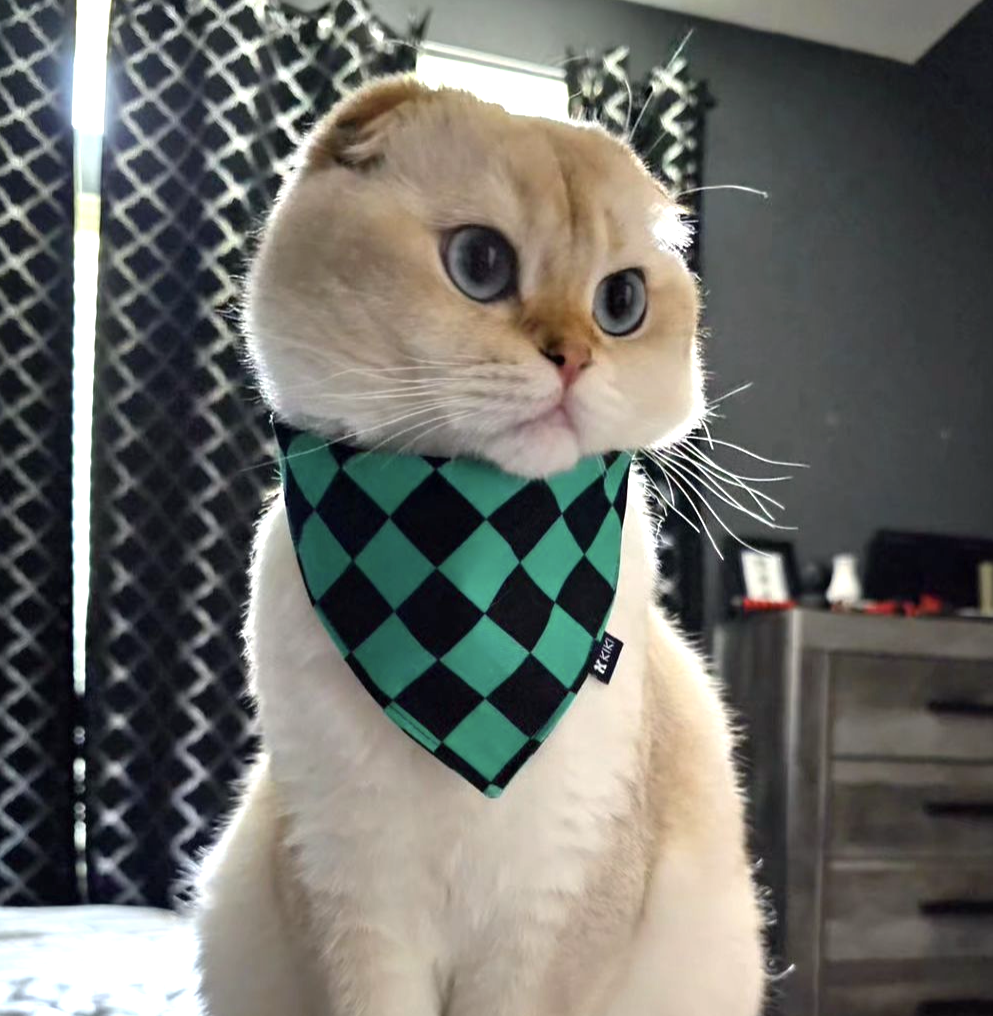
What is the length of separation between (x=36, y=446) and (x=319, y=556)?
4.25ft

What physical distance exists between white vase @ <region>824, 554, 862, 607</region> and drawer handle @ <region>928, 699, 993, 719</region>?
1.08 ft

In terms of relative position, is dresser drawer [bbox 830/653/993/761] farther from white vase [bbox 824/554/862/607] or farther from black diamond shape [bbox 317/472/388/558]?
black diamond shape [bbox 317/472/388/558]

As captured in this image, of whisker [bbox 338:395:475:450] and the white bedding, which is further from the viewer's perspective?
the white bedding

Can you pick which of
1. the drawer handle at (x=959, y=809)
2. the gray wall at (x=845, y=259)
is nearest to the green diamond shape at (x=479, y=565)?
the drawer handle at (x=959, y=809)

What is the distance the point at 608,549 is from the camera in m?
0.75

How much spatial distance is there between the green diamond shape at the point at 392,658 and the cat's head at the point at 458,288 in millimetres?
135

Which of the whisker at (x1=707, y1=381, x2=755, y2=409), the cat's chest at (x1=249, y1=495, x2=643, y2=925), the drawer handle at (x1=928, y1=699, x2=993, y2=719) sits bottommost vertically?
the drawer handle at (x1=928, y1=699, x2=993, y2=719)

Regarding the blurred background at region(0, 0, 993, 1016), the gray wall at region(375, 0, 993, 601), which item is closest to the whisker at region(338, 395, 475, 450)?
the blurred background at region(0, 0, 993, 1016)

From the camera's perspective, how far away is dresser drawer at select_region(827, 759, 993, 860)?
66.5 inches

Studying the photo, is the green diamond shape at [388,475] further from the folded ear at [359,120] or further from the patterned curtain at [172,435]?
the patterned curtain at [172,435]

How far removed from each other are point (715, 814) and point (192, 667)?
1.25m

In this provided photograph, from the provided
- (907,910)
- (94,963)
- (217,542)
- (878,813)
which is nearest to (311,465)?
(94,963)

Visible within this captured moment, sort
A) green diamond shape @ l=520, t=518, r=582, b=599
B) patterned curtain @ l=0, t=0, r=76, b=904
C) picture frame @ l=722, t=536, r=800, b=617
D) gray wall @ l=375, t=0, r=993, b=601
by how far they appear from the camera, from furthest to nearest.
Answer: gray wall @ l=375, t=0, r=993, b=601 < picture frame @ l=722, t=536, r=800, b=617 < patterned curtain @ l=0, t=0, r=76, b=904 < green diamond shape @ l=520, t=518, r=582, b=599

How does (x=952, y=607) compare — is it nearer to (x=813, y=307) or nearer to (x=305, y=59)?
(x=813, y=307)
